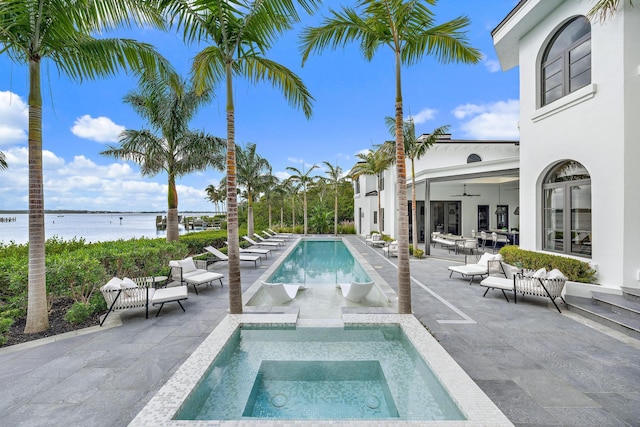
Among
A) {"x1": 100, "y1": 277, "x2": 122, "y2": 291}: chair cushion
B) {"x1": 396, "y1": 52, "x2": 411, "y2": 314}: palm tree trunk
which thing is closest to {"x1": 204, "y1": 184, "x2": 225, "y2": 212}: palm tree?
{"x1": 100, "y1": 277, "x2": 122, "y2": 291}: chair cushion

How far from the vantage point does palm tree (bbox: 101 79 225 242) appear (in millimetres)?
11461

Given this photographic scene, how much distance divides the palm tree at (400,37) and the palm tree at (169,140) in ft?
23.9

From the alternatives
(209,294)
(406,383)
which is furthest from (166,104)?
(406,383)

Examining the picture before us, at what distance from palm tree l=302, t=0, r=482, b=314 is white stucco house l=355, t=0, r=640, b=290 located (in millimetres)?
3202

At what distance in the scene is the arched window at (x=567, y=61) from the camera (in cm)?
728

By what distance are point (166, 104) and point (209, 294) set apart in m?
8.22

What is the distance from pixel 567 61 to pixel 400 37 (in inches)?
215

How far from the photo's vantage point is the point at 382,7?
5359 millimetres

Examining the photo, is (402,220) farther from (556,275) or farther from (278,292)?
(556,275)

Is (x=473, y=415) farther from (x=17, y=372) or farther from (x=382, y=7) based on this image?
(x=382, y=7)

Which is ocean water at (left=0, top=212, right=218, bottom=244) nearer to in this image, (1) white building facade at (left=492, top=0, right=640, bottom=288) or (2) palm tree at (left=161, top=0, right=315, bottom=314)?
(2) palm tree at (left=161, top=0, right=315, bottom=314)

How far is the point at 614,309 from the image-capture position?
19.2 ft

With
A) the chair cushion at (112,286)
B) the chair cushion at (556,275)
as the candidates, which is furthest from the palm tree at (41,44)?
the chair cushion at (556,275)

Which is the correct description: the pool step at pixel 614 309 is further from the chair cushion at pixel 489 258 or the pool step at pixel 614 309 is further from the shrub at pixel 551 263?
the chair cushion at pixel 489 258
